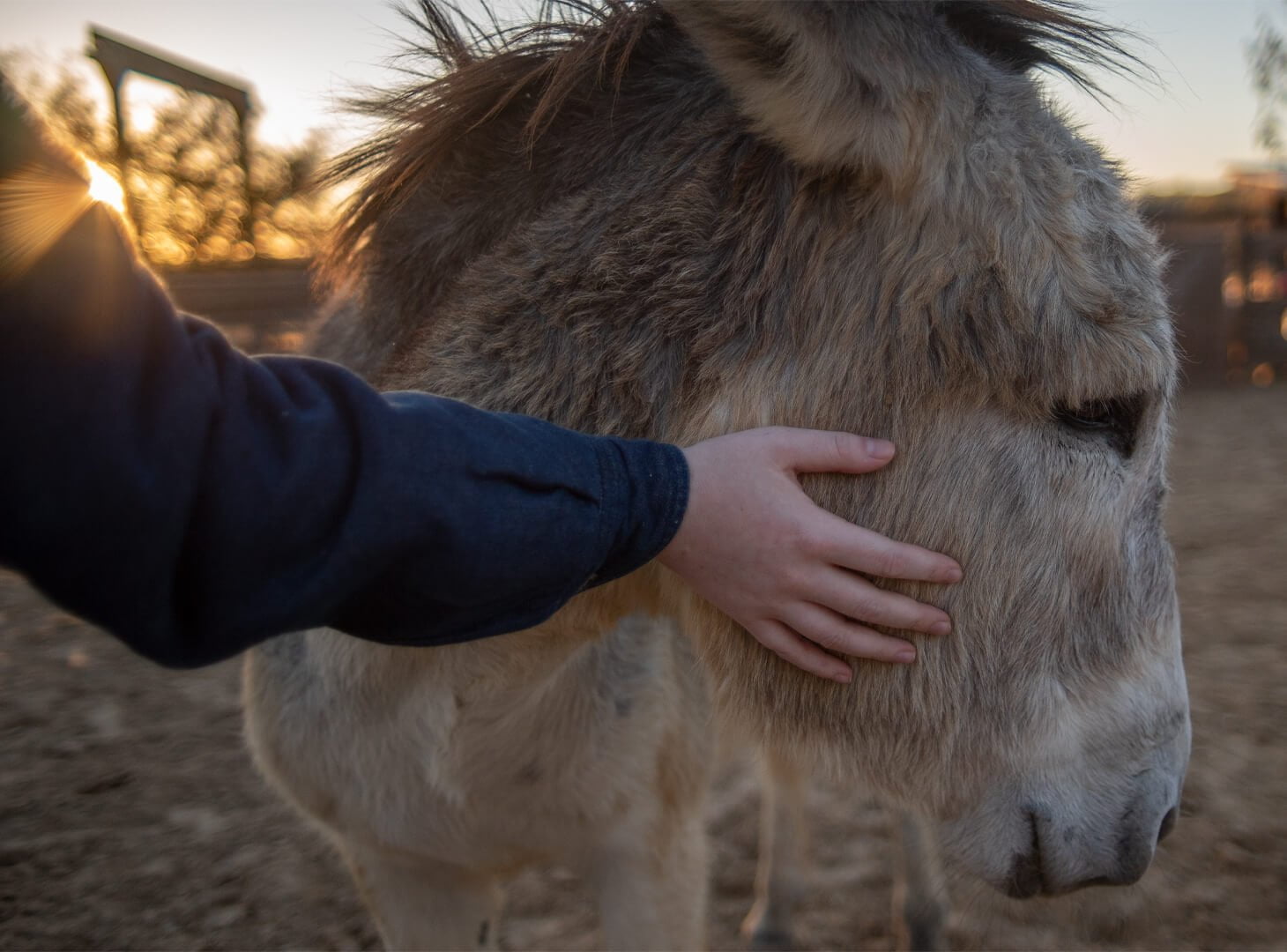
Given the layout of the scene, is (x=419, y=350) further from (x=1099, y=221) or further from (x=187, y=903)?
(x=187, y=903)

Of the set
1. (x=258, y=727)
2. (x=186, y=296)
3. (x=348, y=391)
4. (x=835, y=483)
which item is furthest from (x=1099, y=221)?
(x=186, y=296)

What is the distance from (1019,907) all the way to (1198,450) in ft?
26.8

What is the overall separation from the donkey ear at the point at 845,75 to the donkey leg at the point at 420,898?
1869 mm

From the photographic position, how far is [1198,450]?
8414 millimetres

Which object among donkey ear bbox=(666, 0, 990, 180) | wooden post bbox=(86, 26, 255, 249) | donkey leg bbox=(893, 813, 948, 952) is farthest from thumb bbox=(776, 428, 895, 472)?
wooden post bbox=(86, 26, 255, 249)

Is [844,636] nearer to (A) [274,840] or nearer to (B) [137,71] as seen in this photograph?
(A) [274,840]

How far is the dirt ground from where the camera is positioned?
2.80m

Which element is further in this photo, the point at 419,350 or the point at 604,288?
the point at 419,350

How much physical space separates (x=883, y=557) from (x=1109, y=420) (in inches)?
17.2

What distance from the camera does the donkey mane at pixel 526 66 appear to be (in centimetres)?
160

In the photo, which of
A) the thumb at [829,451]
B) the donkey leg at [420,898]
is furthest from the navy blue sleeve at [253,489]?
the donkey leg at [420,898]

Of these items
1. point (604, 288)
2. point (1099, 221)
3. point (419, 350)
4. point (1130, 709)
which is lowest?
point (1130, 709)

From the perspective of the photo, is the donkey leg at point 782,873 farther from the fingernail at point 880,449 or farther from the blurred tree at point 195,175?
the blurred tree at point 195,175

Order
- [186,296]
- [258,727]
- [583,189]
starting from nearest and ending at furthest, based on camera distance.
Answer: [583,189], [258,727], [186,296]
